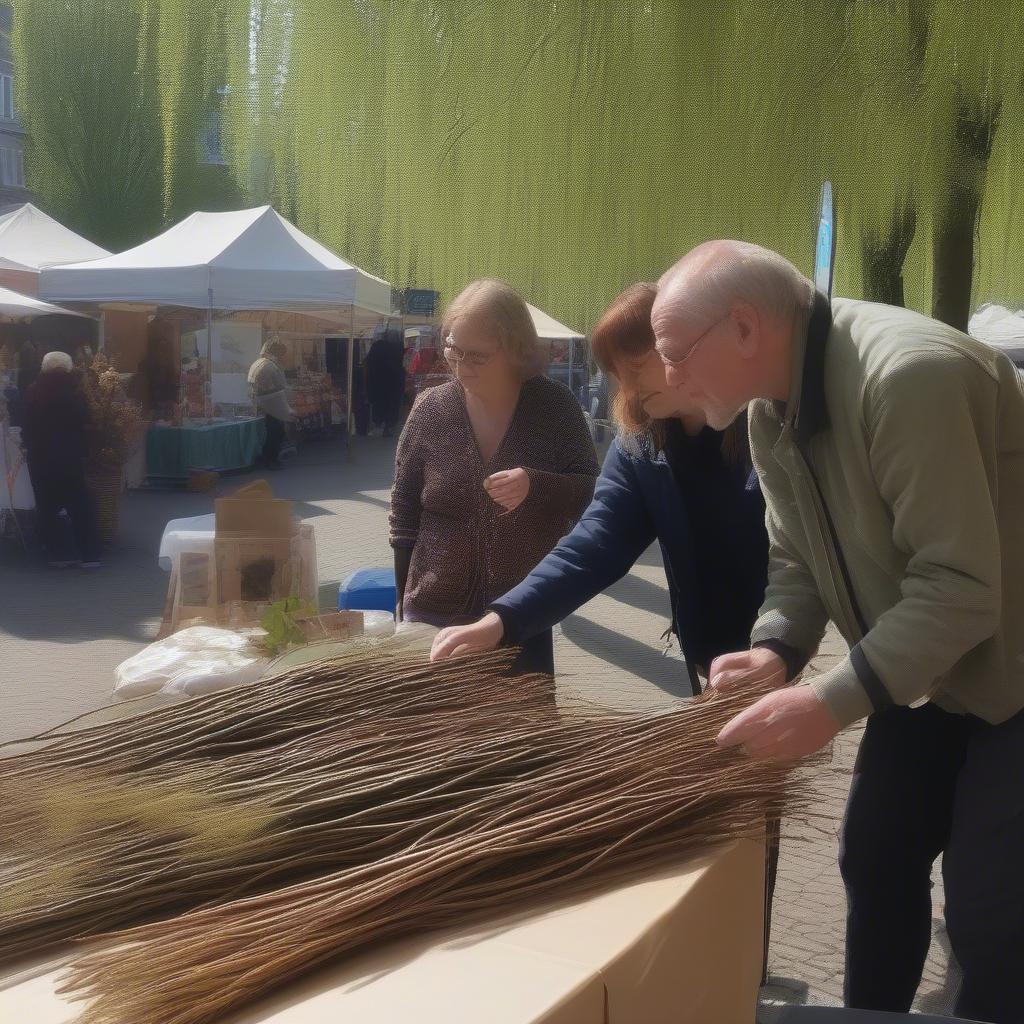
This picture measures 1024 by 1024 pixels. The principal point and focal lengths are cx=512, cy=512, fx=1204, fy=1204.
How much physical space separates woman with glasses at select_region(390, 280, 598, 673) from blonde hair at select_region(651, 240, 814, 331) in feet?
3.77

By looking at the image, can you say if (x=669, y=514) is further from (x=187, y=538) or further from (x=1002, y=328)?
(x=1002, y=328)

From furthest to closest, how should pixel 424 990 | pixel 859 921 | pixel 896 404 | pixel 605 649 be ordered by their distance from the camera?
1. pixel 605 649
2. pixel 859 921
3. pixel 896 404
4. pixel 424 990

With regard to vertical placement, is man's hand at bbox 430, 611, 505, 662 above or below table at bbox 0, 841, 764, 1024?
above

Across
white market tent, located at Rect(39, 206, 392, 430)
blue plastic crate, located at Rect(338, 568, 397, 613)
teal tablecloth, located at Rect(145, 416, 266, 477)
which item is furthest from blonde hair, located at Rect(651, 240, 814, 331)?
teal tablecloth, located at Rect(145, 416, 266, 477)

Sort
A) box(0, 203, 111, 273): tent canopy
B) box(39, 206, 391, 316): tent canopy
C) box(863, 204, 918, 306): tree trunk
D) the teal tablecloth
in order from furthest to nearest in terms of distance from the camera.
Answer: the teal tablecloth
box(0, 203, 111, 273): tent canopy
box(39, 206, 391, 316): tent canopy
box(863, 204, 918, 306): tree trunk

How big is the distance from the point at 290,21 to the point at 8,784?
153 centimetres

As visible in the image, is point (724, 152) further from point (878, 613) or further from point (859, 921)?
point (859, 921)

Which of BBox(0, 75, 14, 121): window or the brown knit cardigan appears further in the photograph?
BBox(0, 75, 14, 121): window

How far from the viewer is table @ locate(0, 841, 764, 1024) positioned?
41.1 inches

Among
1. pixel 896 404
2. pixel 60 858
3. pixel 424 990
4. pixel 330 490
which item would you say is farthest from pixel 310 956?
pixel 330 490

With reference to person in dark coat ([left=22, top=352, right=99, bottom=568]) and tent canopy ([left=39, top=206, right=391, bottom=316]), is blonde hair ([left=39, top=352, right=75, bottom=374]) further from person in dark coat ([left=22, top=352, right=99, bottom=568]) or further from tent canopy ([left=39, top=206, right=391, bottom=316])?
tent canopy ([left=39, top=206, right=391, bottom=316])

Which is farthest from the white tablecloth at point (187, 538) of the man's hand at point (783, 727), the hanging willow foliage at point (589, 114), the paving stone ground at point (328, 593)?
the man's hand at point (783, 727)

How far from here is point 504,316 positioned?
2836mm

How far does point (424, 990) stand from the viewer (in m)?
1.08
